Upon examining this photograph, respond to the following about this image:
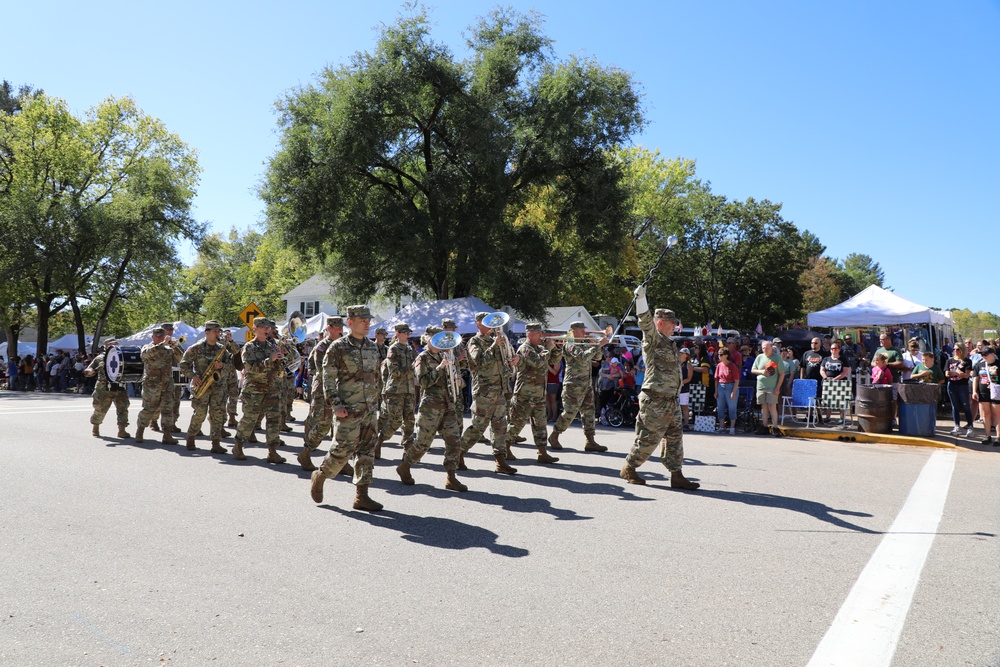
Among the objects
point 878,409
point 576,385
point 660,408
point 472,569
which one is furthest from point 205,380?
point 878,409

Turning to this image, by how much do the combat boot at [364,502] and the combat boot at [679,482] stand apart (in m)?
3.29

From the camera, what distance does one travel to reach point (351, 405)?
7.03m

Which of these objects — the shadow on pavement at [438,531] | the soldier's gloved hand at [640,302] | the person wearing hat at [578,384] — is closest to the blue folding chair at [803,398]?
the person wearing hat at [578,384]

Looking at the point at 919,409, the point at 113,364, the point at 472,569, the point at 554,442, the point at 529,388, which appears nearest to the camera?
the point at 472,569

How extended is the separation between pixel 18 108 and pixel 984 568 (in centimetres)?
5687

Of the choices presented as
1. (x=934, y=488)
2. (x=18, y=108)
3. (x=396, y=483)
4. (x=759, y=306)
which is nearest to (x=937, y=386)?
(x=934, y=488)

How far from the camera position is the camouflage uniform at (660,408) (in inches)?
314

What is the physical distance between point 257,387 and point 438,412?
346cm

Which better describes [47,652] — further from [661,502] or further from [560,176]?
[560,176]

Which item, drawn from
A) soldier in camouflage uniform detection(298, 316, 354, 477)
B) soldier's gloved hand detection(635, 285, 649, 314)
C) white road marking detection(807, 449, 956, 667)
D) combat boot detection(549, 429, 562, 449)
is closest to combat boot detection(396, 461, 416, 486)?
soldier in camouflage uniform detection(298, 316, 354, 477)

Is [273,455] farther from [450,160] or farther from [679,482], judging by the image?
[450,160]

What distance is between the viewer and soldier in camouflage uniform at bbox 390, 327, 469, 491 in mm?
8062

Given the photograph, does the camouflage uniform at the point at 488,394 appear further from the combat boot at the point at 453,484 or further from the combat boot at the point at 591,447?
the combat boot at the point at 591,447

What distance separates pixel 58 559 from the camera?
5289mm
